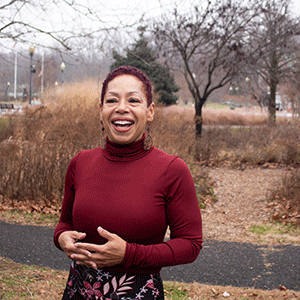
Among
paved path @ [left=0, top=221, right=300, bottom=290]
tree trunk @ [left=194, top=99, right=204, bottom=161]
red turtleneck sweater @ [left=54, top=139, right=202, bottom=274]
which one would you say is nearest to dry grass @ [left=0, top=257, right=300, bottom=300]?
paved path @ [left=0, top=221, right=300, bottom=290]

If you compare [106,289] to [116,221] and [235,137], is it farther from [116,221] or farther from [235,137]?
[235,137]

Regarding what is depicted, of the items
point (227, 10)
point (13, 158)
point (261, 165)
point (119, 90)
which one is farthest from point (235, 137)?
point (119, 90)

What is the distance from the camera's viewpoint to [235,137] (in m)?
15.9

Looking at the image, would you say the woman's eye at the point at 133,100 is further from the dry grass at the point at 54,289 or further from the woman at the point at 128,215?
the dry grass at the point at 54,289

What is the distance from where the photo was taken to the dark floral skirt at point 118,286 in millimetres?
1627

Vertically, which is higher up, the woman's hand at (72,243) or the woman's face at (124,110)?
the woman's face at (124,110)

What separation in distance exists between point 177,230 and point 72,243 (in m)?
0.47

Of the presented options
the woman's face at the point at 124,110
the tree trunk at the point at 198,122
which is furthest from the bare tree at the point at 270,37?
the woman's face at the point at 124,110

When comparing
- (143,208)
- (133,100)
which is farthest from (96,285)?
(133,100)

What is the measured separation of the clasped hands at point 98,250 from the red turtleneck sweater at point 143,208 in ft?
0.12

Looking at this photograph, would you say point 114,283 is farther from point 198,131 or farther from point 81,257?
point 198,131

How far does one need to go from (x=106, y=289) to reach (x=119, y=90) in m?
0.88

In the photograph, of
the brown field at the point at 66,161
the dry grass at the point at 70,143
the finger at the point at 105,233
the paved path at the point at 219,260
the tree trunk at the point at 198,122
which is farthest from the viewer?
the tree trunk at the point at 198,122

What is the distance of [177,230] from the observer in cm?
165
